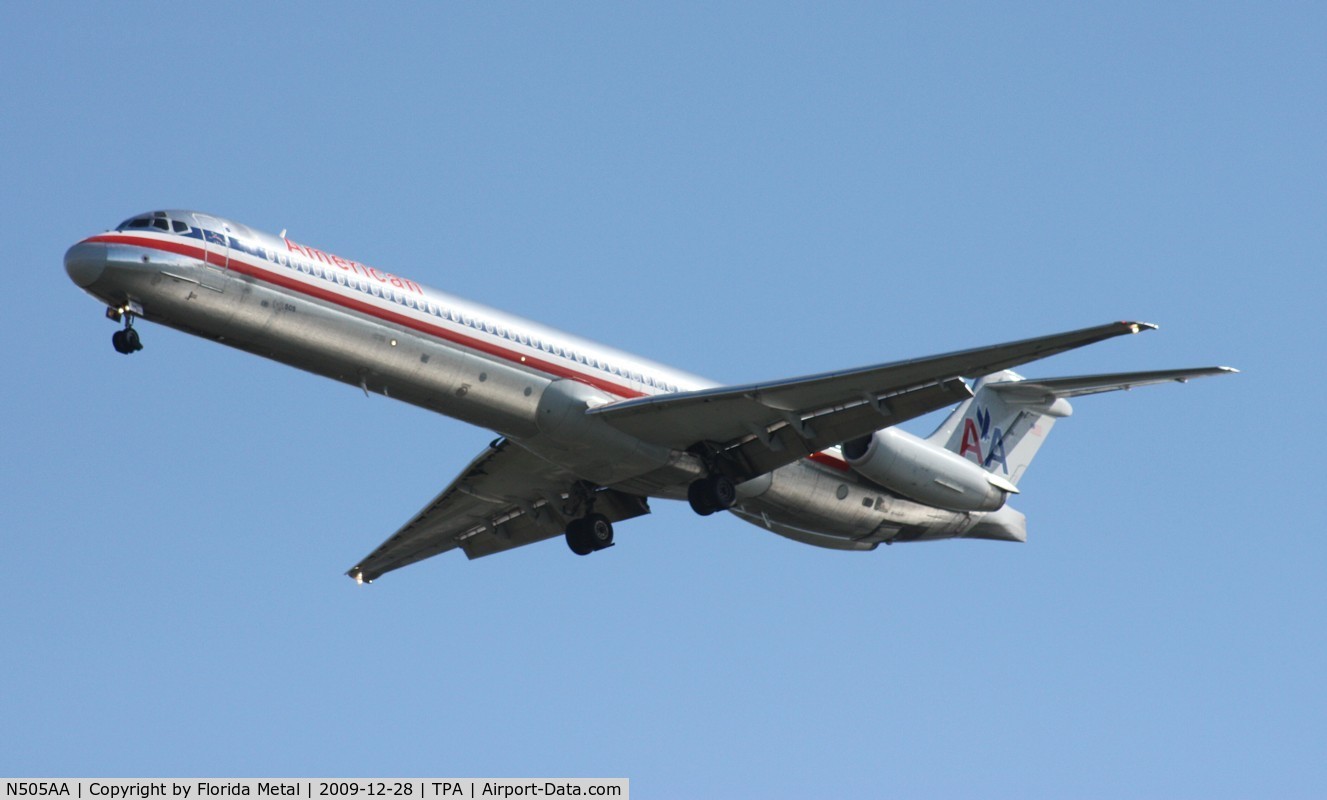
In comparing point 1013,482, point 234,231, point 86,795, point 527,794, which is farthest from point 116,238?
point 1013,482

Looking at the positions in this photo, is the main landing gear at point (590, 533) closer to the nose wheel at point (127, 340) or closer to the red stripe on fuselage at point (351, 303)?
the red stripe on fuselage at point (351, 303)

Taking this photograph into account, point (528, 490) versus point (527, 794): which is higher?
point (528, 490)

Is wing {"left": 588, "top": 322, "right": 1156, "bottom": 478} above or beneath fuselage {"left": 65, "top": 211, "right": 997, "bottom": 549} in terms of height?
beneath

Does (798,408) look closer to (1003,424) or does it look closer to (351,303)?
(351,303)

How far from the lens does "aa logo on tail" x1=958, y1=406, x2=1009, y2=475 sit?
32.5 metres

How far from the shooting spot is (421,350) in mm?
26375

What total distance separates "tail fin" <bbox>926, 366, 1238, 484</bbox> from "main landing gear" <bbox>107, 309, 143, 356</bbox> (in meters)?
13.5

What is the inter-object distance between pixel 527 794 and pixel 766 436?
22.8 ft

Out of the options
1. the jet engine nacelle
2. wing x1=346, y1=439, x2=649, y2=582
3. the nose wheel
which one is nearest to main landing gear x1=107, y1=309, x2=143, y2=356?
the nose wheel

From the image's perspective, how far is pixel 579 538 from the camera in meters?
30.6

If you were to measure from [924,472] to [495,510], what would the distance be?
23.0 feet

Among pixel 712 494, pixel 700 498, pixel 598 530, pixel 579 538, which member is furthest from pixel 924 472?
pixel 579 538

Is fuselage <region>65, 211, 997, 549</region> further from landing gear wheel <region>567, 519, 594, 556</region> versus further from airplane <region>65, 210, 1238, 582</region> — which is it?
landing gear wheel <region>567, 519, 594, 556</region>

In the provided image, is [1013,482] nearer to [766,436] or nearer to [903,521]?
[903,521]
